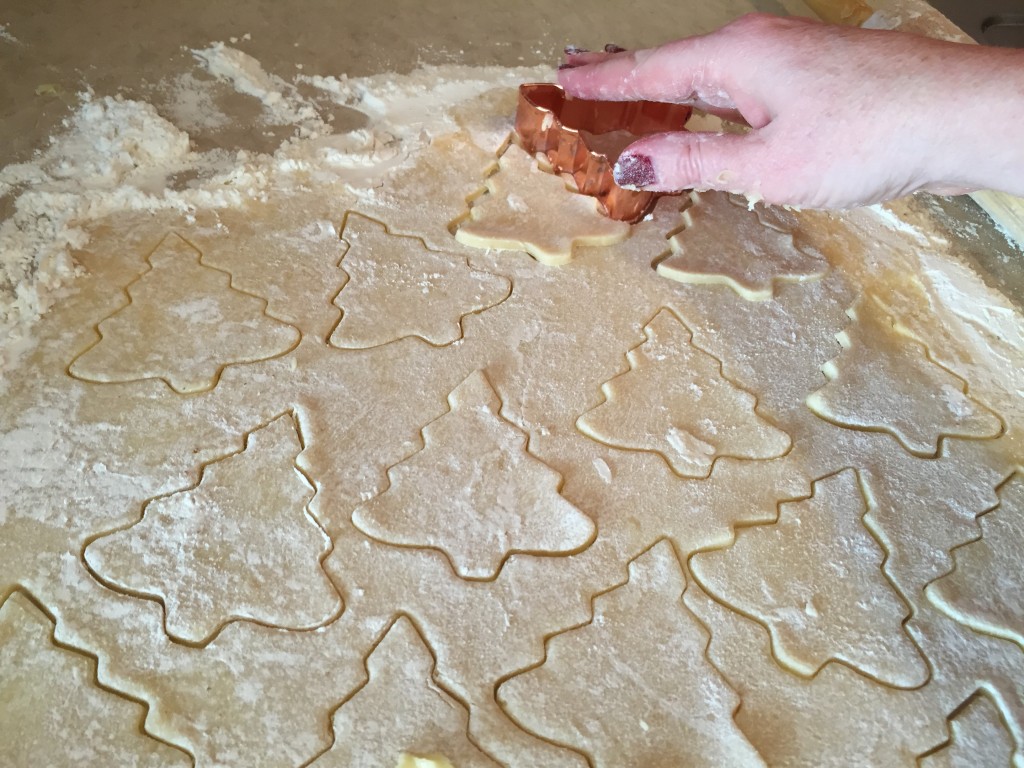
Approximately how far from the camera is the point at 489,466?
115 cm

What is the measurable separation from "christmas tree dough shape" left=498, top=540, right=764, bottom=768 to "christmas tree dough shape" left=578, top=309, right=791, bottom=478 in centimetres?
22

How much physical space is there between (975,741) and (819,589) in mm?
242

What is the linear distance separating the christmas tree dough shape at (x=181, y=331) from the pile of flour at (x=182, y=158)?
11 centimetres

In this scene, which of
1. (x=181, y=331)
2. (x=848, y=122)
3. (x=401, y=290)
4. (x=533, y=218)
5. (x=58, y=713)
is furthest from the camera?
(x=533, y=218)

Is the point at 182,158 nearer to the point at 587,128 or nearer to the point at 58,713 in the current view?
the point at 587,128

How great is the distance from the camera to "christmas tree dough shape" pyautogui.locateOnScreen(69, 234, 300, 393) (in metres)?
1.18

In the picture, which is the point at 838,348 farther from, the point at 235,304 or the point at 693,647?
the point at 235,304

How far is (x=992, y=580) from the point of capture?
1.16m

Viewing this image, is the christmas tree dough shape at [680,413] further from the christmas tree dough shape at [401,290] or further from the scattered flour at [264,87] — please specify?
the scattered flour at [264,87]

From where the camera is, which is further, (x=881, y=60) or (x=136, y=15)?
(x=136, y=15)

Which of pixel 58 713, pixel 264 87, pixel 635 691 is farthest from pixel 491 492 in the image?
pixel 264 87

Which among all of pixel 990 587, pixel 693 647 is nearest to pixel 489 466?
pixel 693 647

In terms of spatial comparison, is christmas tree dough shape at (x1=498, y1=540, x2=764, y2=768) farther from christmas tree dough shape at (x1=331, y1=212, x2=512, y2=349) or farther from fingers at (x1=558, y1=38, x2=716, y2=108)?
fingers at (x1=558, y1=38, x2=716, y2=108)

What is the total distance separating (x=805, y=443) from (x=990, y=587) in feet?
1.02
